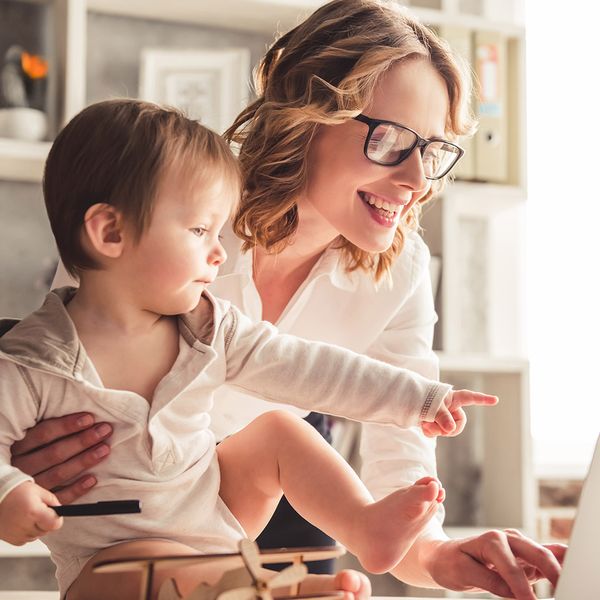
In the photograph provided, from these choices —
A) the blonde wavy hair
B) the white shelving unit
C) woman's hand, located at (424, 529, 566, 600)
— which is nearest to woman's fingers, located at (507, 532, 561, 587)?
woman's hand, located at (424, 529, 566, 600)

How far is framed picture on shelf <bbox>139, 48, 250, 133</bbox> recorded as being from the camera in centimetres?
267

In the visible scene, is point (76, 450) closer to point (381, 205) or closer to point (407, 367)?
point (381, 205)

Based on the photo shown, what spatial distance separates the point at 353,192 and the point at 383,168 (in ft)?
0.20

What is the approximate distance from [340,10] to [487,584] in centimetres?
92

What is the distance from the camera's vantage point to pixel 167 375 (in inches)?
39.5

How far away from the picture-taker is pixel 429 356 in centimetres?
162

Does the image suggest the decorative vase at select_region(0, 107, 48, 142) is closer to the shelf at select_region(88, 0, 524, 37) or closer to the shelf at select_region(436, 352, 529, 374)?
the shelf at select_region(88, 0, 524, 37)

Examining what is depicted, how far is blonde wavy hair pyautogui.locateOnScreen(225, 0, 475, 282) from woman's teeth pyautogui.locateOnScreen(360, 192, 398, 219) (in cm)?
12

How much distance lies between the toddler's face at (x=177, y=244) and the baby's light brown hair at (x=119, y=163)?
0.01m

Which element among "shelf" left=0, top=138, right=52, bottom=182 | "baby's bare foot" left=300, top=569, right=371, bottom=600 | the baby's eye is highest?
"shelf" left=0, top=138, right=52, bottom=182

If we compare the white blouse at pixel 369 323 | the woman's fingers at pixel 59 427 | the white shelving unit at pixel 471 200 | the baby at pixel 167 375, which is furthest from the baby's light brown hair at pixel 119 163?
the white shelving unit at pixel 471 200

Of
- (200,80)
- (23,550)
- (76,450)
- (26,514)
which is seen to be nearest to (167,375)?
(76,450)

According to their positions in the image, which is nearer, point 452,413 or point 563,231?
point 452,413

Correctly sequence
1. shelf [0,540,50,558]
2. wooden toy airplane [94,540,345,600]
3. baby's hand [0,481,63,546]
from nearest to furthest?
wooden toy airplane [94,540,345,600] < baby's hand [0,481,63,546] < shelf [0,540,50,558]
